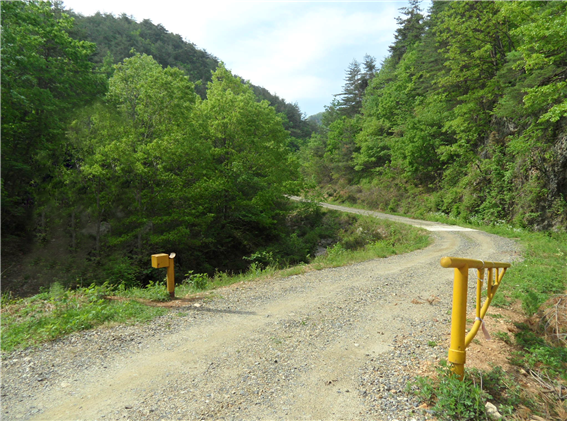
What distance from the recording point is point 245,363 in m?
4.20

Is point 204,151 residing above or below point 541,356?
above

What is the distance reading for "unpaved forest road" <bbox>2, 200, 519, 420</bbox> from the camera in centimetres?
329

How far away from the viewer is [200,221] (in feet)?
52.2

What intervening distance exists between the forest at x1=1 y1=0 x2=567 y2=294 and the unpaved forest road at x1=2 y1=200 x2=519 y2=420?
892 centimetres

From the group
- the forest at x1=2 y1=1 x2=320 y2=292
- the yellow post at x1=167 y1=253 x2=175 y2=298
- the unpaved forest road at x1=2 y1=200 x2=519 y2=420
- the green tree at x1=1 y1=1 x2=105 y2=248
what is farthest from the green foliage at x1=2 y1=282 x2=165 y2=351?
the green tree at x1=1 y1=1 x2=105 y2=248

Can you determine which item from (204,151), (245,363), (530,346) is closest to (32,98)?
(204,151)

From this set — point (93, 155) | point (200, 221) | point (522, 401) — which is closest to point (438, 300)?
point (522, 401)

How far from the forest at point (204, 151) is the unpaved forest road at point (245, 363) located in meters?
8.92

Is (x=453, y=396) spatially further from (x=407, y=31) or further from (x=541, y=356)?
(x=407, y=31)

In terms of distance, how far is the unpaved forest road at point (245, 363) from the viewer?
3295 mm

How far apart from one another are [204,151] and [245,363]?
13506 millimetres

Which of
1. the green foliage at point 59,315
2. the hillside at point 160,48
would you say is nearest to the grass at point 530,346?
the green foliage at point 59,315

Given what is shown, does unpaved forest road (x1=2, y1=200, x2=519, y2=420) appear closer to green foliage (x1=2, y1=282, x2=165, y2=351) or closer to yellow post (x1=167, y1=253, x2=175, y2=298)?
green foliage (x1=2, y1=282, x2=165, y2=351)

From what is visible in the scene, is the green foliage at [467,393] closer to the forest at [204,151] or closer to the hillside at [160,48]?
the forest at [204,151]
